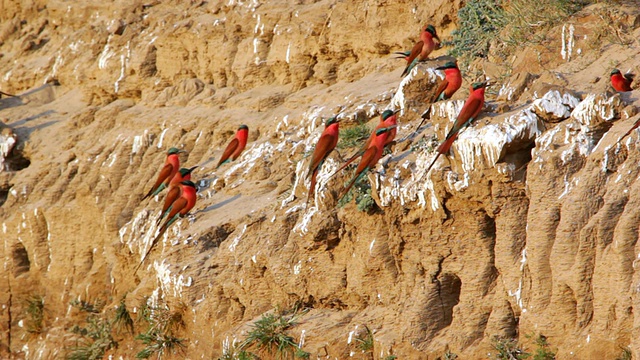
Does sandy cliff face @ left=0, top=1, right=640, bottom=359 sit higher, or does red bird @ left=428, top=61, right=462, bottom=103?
red bird @ left=428, top=61, right=462, bottom=103

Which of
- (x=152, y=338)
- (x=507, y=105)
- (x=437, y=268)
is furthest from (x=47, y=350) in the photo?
(x=507, y=105)

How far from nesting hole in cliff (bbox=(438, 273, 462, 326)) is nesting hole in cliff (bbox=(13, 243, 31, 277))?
768cm

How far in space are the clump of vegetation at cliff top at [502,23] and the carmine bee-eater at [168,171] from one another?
3.76m

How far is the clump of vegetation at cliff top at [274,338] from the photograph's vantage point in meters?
9.25

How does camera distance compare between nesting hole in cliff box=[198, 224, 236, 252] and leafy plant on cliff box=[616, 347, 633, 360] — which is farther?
Result: nesting hole in cliff box=[198, 224, 236, 252]

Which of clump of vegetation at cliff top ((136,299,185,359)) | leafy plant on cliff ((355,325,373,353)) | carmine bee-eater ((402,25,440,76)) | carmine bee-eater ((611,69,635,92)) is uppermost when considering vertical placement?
carmine bee-eater ((611,69,635,92))

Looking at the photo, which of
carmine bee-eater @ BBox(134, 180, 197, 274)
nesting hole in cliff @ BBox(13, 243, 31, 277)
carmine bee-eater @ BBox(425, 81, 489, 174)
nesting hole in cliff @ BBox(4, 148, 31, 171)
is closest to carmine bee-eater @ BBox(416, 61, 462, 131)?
carmine bee-eater @ BBox(425, 81, 489, 174)

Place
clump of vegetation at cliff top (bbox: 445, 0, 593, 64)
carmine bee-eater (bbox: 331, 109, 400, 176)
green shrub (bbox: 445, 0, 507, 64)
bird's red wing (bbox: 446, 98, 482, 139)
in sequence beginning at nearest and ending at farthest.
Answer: bird's red wing (bbox: 446, 98, 482, 139) < carmine bee-eater (bbox: 331, 109, 400, 176) < clump of vegetation at cliff top (bbox: 445, 0, 593, 64) < green shrub (bbox: 445, 0, 507, 64)

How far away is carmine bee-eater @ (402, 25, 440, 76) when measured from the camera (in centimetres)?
1094

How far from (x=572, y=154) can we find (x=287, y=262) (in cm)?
326

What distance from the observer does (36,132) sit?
16094mm

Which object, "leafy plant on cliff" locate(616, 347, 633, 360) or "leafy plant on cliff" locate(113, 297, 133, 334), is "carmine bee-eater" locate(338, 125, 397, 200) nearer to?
"leafy plant on cliff" locate(616, 347, 633, 360)

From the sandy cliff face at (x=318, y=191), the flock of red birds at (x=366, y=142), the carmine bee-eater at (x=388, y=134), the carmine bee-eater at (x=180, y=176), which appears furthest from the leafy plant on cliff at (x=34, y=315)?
the carmine bee-eater at (x=388, y=134)

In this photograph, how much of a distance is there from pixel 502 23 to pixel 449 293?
3.75m
